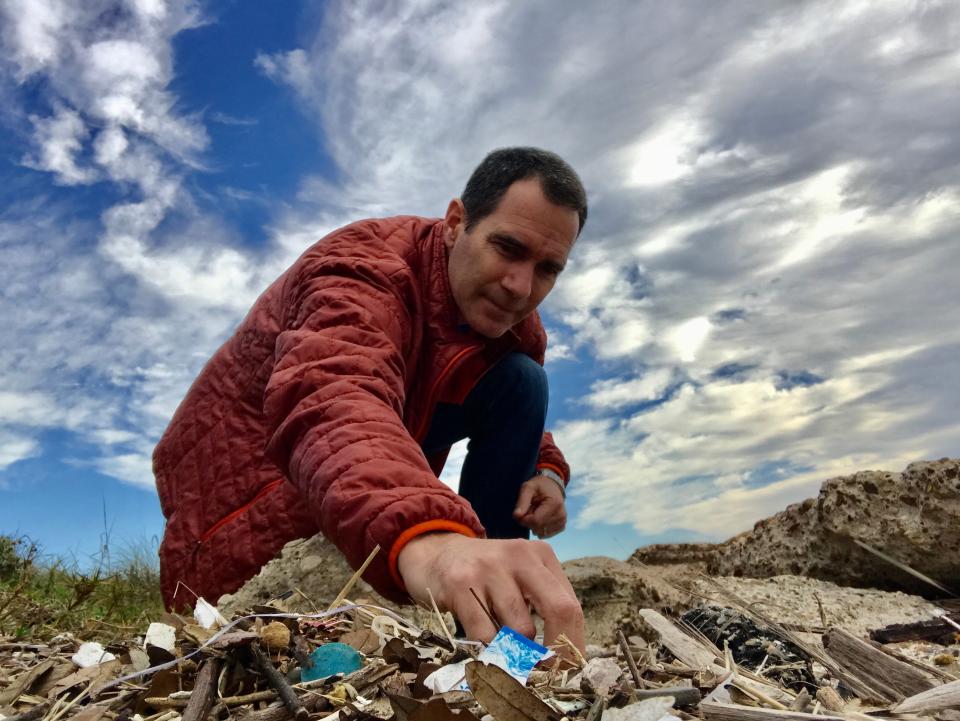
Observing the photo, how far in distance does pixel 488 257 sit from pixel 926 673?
8.47ft

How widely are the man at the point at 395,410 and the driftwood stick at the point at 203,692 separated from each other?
21.9 inches

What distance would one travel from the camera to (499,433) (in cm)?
486

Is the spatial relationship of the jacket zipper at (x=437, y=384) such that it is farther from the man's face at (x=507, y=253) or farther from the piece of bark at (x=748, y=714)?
the piece of bark at (x=748, y=714)

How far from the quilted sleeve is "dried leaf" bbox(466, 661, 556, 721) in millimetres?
933

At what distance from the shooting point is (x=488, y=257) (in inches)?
153

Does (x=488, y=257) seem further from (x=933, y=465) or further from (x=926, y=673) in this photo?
(x=933, y=465)

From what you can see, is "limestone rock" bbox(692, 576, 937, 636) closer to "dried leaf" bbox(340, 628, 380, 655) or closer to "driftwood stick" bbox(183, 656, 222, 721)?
"dried leaf" bbox(340, 628, 380, 655)

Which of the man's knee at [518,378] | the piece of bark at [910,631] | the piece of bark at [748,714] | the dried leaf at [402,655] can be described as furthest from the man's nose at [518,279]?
the piece of bark at [748,714]

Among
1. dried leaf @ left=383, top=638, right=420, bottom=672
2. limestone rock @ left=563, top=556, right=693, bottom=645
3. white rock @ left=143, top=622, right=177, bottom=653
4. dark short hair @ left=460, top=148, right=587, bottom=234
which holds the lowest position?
dried leaf @ left=383, top=638, right=420, bottom=672

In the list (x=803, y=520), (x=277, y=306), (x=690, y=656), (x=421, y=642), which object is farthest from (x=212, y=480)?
(x=803, y=520)

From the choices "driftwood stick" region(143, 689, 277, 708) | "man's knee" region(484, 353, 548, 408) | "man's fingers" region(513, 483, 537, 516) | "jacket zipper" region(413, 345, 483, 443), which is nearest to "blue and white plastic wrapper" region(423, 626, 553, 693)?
"driftwood stick" region(143, 689, 277, 708)

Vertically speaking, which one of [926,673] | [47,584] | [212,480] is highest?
[47,584]

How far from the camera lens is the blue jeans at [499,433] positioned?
4688 mm

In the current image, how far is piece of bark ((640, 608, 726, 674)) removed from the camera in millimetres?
1809
